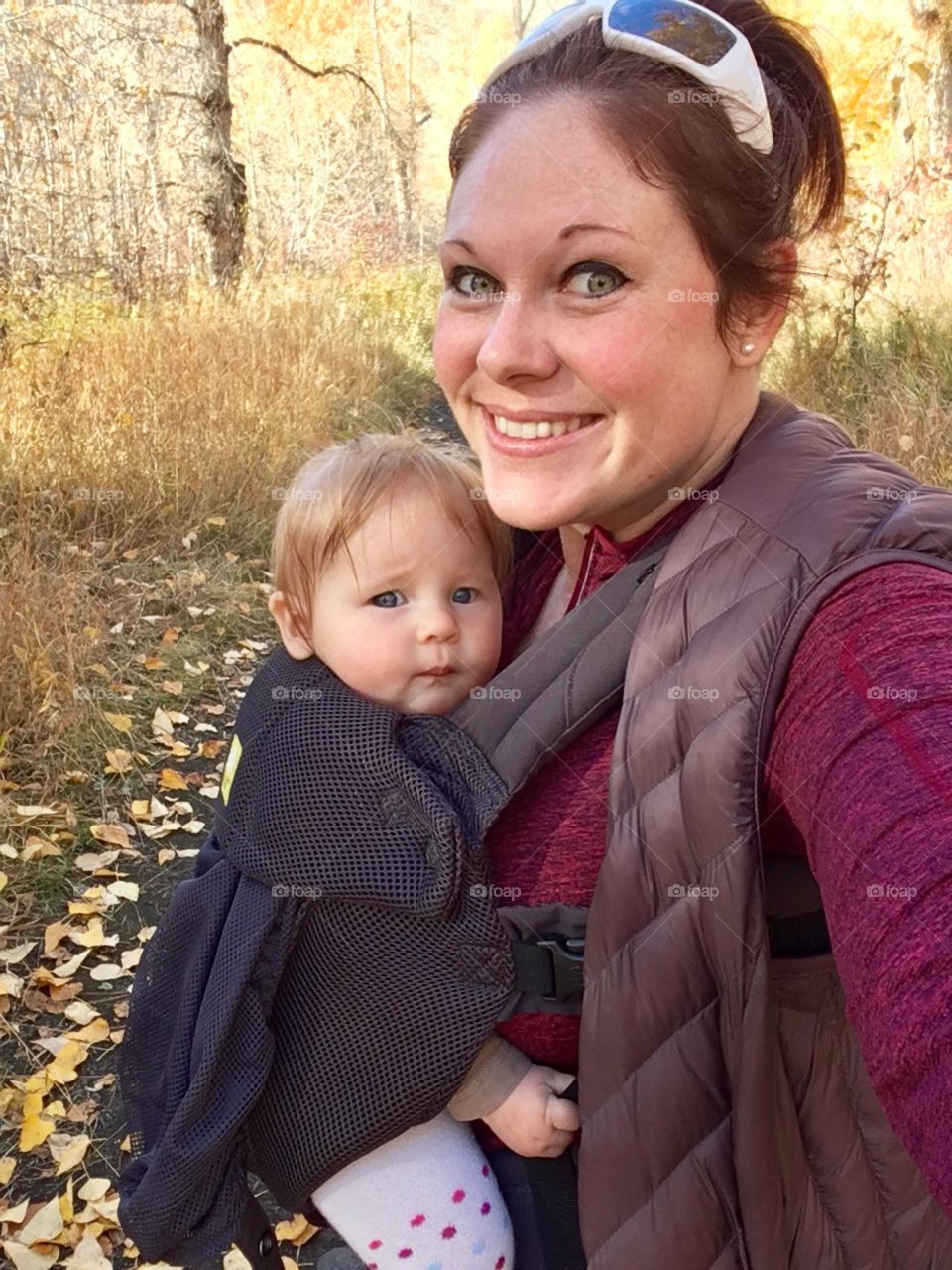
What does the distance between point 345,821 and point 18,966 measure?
2546 mm

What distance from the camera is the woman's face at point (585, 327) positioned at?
4.08ft

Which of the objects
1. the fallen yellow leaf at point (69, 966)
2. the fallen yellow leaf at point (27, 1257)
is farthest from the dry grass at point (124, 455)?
the fallen yellow leaf at point (27, 1257)

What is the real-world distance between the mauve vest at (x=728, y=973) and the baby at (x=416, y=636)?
0.21 meters

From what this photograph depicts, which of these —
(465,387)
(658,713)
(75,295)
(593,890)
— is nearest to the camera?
(658,713)

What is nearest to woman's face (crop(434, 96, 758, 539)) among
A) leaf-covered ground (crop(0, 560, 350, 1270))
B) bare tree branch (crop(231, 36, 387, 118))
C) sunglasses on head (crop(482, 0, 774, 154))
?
sunglasses on head (crop(482, 0, 774, 154))

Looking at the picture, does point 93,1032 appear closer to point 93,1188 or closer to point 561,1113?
point 93,1188

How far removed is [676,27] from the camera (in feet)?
4.11

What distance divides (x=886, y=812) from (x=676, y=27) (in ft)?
3.11

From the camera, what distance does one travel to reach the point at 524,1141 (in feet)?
4.25

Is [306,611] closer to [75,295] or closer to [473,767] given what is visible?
[473,767]

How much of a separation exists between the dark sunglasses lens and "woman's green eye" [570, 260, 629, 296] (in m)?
0.25

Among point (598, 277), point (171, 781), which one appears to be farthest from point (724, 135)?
point (171, 781)

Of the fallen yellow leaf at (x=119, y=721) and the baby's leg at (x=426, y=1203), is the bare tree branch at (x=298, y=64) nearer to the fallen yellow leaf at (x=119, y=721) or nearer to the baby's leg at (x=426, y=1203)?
the fallen yellow leaf at (x=119, y=721)

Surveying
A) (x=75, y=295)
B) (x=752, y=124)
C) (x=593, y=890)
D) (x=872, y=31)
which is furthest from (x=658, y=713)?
(x=872, y=31)
